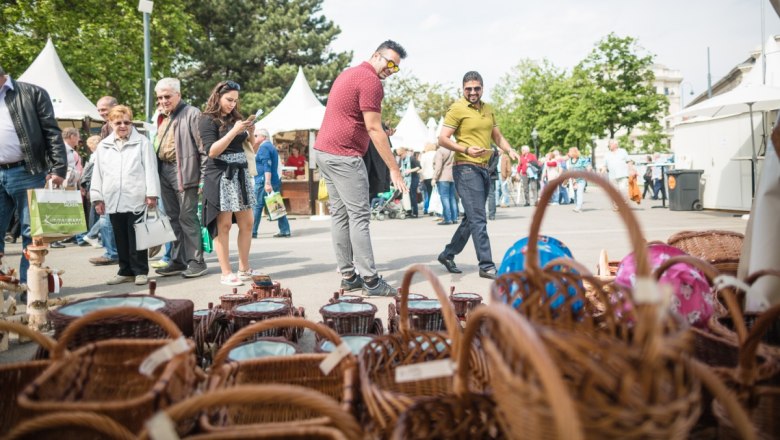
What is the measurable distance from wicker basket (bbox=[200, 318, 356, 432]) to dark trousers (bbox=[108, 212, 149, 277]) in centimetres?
408

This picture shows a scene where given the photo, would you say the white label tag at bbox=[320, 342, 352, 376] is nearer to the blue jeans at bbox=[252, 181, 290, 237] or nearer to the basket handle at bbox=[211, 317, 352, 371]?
the basket handle at bbox=[211, 317, 352, 371]

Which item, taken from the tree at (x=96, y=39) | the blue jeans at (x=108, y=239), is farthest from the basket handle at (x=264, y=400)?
the tree at (x=96, y=39)

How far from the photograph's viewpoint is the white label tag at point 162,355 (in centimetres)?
162

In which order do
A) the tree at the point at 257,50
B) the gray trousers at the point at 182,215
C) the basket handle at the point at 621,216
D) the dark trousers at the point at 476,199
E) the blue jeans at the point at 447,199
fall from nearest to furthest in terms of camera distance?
the basket handle at the point at 621,216
the dark trousers at the point at 476,199
the gray trousers at the point at 182,215
the blue jeans at the point at 447,199
the tree at the point at 257,50

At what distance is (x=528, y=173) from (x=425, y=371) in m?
18.4

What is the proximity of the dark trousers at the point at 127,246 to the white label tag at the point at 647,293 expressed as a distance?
5280mm

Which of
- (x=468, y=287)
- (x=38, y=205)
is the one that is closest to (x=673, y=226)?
(x=468, y=287)

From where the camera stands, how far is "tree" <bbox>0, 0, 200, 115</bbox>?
2177cm

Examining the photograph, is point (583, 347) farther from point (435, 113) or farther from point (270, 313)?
point (435, 113)

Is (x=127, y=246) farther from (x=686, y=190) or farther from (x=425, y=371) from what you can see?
(x=686, y=190)

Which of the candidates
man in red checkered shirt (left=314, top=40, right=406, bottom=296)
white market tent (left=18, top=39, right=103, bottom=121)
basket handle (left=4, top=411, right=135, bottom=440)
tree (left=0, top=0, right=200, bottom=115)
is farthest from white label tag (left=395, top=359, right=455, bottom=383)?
tree (left=0, top=0, right=200, bottom=115)

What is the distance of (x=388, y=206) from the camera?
609 inches

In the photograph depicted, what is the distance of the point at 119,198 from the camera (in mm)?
5449

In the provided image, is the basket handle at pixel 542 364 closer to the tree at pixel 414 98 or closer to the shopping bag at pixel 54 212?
the shopping bag at pixel 54 212
